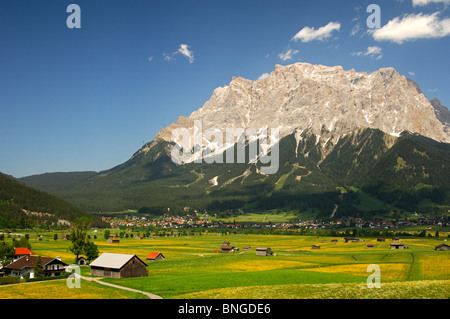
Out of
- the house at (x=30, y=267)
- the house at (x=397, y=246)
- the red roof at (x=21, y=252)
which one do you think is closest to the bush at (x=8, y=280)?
the house at (x=30, y=267)

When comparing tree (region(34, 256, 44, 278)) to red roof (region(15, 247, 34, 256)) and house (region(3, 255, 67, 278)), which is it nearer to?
house (region(3, 255, 67, 278))

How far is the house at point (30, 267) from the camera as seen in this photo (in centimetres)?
6912

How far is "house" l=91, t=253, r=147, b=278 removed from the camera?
6756 centimetres

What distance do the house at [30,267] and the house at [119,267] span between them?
697 centimetres

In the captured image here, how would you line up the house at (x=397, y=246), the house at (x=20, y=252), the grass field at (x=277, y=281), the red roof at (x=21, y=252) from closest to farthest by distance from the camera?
the grass field at (x=277, y=281) → the house at (x=20, y=252) → the red roof at (x=21, y=252) → the house at (x=397, y=246)

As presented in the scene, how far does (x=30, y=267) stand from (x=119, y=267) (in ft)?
55.6

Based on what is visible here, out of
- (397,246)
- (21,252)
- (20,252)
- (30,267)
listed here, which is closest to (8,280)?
(30,267)

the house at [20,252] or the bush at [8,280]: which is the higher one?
the house at [20,252]

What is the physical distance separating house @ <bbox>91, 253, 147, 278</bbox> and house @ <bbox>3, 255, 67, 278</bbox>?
22.9ft

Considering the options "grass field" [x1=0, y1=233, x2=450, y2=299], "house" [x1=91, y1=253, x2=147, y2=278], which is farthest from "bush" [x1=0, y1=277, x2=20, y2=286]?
"house" [x1=91, y1=253, x2=147, y2=278]

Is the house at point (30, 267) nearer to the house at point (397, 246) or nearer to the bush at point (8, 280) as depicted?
the bush at point (8, 280)
